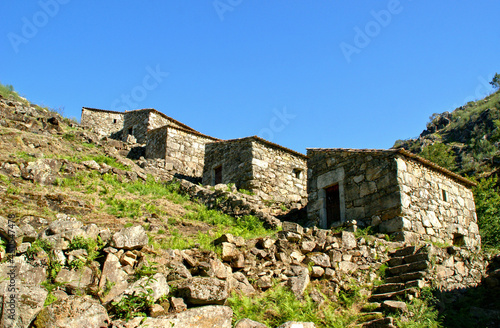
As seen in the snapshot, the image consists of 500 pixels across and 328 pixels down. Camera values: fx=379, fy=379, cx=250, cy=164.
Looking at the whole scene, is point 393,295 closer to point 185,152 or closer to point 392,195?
point 392,195

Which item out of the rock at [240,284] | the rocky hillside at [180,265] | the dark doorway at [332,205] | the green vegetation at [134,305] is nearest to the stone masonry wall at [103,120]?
the rocky hillside at [180,265]

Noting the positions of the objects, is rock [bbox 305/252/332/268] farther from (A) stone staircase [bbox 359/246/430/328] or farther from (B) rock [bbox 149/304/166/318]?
(B) rock [bbox 149/304/166/318]

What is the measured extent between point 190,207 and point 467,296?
25.7ft

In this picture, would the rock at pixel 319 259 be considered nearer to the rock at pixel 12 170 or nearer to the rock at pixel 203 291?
the rock at pixel 203 291

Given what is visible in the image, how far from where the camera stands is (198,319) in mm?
5402

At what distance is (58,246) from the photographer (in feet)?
19.3

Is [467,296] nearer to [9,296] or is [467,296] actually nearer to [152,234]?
[152,234]

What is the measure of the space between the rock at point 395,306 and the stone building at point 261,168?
838cm

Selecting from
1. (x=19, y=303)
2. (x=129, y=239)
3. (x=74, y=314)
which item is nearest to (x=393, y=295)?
(x=129, y=239)

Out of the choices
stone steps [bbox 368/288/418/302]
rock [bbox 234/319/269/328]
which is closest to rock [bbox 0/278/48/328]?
rock [bbox 234/319/269/328]

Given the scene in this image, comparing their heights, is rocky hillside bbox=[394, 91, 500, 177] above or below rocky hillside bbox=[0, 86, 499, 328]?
above

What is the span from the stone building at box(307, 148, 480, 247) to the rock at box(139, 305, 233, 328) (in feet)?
18.5

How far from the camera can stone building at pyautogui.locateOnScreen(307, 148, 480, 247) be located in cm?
991

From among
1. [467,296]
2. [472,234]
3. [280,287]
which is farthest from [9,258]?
[472,234]
